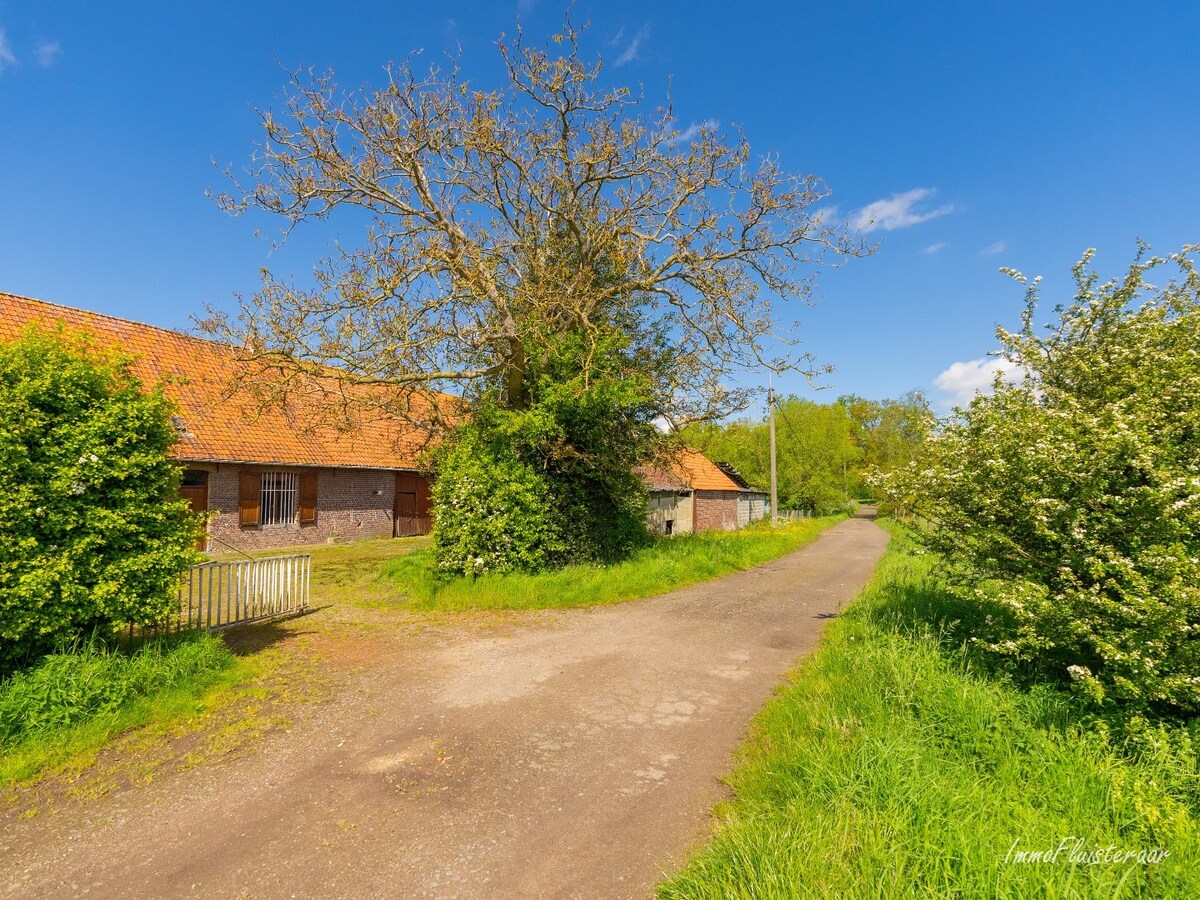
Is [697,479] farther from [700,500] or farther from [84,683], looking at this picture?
[84,683]

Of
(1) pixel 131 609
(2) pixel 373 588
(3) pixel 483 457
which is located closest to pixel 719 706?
(1) pixel 131 609

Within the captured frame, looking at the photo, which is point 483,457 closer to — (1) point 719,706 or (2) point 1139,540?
(1) point 719,706

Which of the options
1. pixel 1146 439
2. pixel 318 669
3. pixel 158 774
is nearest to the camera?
pixel 158 774

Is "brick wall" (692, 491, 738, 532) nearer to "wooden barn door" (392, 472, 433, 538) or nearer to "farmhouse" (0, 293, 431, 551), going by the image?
"wooden barn door" (392, 472, 433, 538)

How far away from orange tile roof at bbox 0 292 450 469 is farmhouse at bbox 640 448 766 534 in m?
10.4

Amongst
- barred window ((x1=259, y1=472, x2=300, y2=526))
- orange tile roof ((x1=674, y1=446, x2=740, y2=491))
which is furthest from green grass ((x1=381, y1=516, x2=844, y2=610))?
orange tile roof ((x1=674, y1=446, x2=740, y2=491))

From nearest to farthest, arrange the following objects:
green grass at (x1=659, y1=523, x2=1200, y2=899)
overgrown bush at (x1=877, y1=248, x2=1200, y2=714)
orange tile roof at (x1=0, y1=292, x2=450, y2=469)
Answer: green grass at (x1=659, y1=523, x2=1200, y2=899), overgrown bush at (x1=877, y1=248, x2=1200, y2=714), orange tile roof at (x1=0, y1=292, x2=450, y2=469)

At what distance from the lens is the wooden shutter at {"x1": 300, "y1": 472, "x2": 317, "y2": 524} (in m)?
18.2

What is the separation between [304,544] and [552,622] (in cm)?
1315

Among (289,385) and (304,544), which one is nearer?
(289,385)

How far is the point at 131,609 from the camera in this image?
523 cm

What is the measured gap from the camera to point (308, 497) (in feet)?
60.4

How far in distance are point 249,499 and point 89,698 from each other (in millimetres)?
13567

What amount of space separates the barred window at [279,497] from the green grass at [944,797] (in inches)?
676
